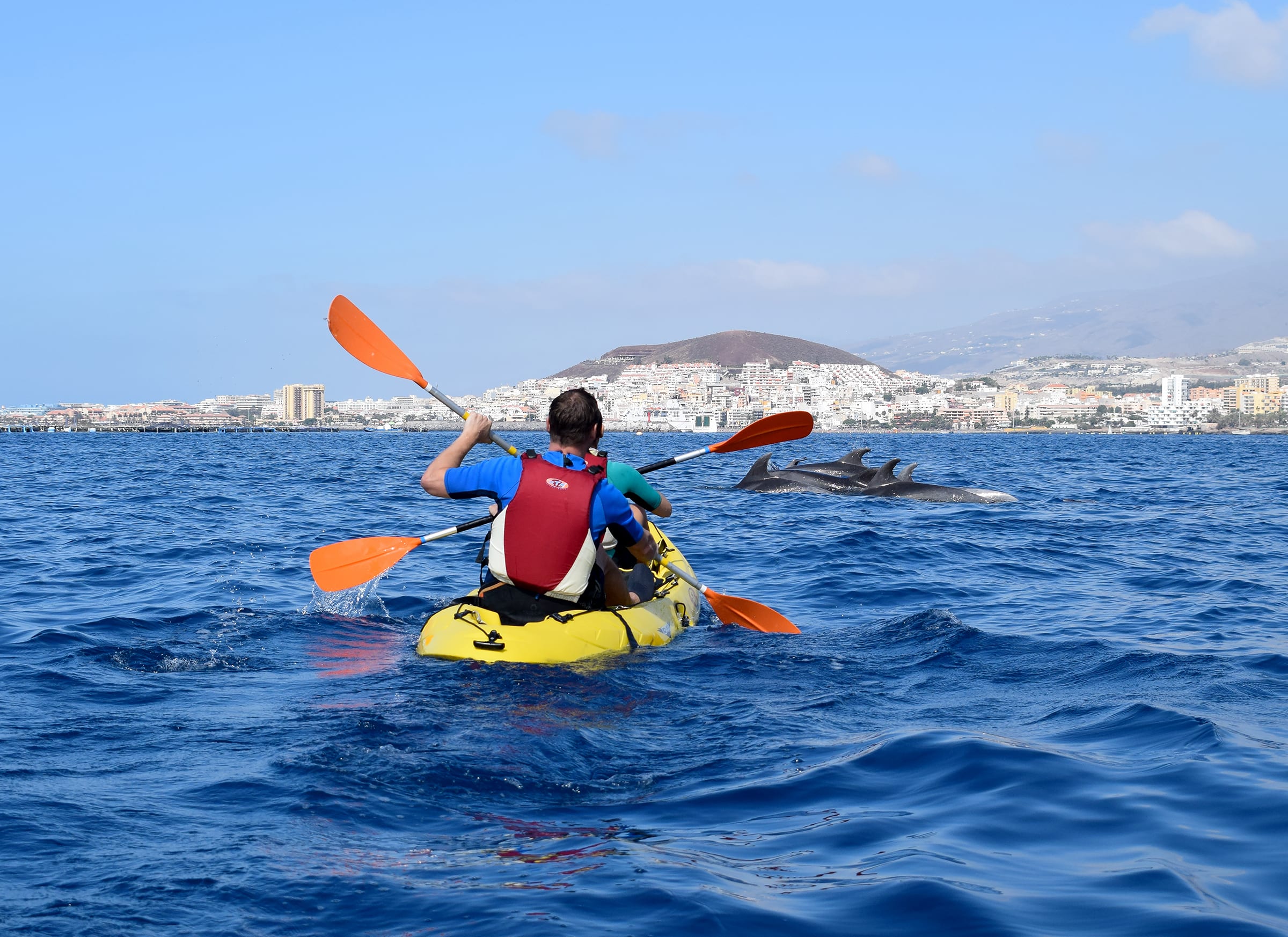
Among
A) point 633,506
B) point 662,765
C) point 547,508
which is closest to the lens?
point 662,765

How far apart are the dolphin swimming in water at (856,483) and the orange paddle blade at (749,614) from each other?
52.2ft

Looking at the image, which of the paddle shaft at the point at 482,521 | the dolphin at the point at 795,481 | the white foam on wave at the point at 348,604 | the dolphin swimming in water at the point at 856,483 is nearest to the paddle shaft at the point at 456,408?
the paddle shaft at the point at 482,521

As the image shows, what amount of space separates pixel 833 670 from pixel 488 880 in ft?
16.3

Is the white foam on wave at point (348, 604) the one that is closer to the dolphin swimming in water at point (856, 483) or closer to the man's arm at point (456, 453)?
the man's arm at point (456, 453)

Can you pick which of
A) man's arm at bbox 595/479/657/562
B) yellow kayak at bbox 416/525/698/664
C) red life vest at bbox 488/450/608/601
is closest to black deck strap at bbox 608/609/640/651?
yellow kayak at bbox 416/525/698/664

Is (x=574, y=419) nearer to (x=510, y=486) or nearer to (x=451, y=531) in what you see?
(x=510, y=486)

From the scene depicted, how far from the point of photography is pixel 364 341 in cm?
1201

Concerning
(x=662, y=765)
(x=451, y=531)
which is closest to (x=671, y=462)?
(x=451, y=531)

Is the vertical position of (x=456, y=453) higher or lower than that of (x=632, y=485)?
higher

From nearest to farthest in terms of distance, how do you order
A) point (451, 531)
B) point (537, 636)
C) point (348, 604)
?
point (537, 636)
point (451, 531)
point (348, 604)

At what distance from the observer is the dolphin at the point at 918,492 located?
87.7 ft

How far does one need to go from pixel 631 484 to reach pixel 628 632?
1.21 meters

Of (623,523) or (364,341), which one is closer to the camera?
(623,523)

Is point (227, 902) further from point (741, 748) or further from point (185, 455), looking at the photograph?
point (185, 455)
